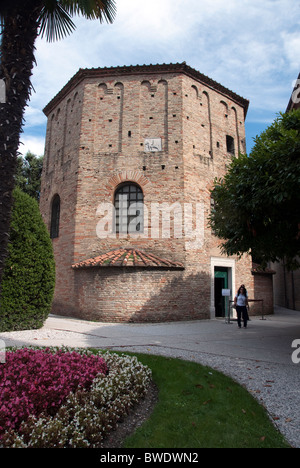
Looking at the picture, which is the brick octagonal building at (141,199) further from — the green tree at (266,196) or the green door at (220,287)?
the green tree at (266,196)

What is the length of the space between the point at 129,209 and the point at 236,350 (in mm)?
8995

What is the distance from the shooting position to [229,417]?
11.0ft

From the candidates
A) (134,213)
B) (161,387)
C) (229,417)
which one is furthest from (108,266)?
A: (229,417)

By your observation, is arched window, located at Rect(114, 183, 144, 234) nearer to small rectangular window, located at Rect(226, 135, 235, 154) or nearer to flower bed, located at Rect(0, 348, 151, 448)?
small rectangular window, located at Rect(226, 135, 235, 154)

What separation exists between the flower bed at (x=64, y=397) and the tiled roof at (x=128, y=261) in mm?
7340

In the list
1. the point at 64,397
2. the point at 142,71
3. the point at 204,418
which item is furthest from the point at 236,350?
the point at 142,71

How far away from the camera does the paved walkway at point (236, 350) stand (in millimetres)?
3928

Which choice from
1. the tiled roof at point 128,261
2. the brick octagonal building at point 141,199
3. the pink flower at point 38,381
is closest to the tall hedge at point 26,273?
the tiled roof at point 128,261

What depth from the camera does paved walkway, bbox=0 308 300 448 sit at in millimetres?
3928

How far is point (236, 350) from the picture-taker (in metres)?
6.90

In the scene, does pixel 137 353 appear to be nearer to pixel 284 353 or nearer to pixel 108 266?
pixel 284 353

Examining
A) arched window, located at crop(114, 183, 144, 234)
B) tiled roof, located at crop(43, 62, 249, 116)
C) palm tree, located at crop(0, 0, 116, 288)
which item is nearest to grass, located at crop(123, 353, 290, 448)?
palm tree, located at crop(0, 0, 116, 288)

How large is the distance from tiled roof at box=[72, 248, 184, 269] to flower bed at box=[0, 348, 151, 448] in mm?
7340
